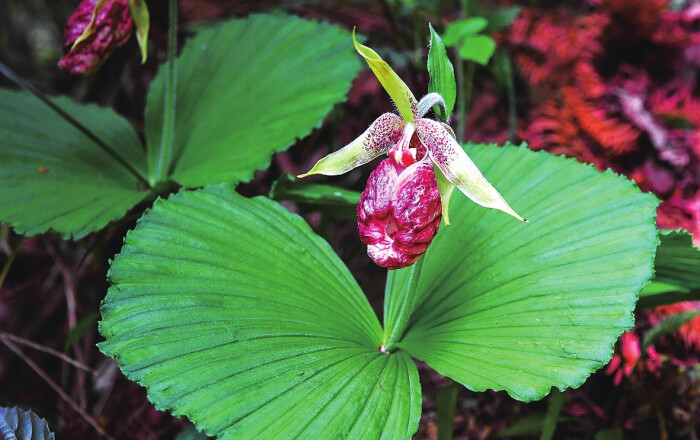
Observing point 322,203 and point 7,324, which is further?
point 7,324

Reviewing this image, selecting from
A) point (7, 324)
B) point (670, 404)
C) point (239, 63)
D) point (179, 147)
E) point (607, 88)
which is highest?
point (239, 63)

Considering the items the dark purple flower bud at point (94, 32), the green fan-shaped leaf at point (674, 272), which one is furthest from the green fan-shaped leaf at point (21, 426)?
the green fan-shaped leaf at point (674, 272)

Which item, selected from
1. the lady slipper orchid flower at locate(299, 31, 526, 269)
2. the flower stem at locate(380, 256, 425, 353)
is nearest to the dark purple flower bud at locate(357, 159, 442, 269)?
the lady slipper orchid flower at locate(299, 31, 526, 269)

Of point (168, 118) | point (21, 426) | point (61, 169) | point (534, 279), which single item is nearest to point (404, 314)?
point (534, 279)

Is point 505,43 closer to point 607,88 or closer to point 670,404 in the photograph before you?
point 607,88

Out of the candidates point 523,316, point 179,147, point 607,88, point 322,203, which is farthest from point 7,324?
point 607,88

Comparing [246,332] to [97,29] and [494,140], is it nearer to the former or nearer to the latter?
[97,29]
